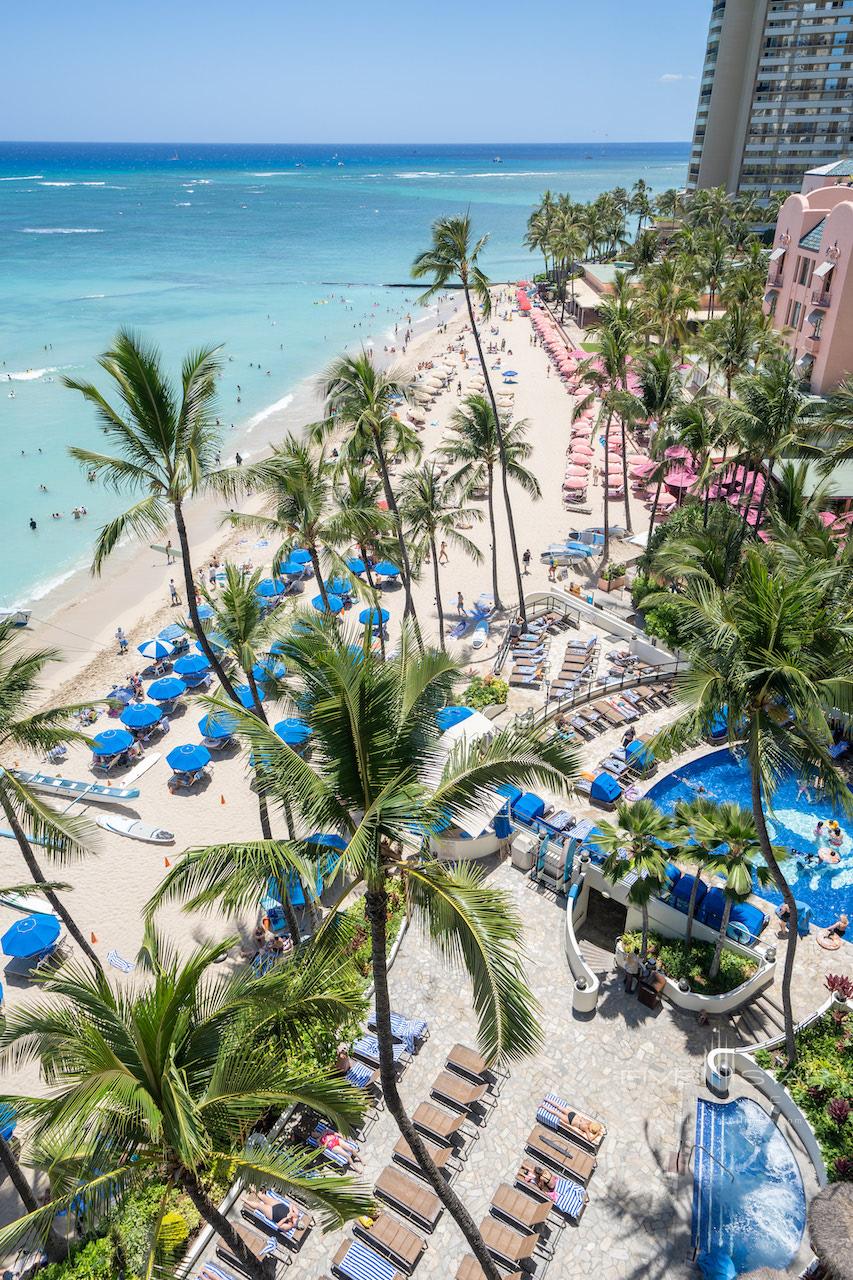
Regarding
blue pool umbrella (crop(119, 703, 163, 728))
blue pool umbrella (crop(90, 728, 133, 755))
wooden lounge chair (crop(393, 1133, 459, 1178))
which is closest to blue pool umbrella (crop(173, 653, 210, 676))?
blue pool umbrella (crop(119, 703, 163, 728))

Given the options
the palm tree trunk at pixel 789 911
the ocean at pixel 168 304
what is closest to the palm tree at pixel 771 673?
the palm tree trunk at pixel 789 911

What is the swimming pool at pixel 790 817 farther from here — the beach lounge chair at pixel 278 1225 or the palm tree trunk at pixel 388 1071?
the beach lounge chair at pixel 278 1225

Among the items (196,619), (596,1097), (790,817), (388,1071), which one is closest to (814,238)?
(790,817)

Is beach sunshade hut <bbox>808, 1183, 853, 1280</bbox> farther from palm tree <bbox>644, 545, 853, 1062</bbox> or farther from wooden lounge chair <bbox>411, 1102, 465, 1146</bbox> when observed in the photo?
wooden lounge chair <bbox>411, 1102, 465, 1146</bbox>

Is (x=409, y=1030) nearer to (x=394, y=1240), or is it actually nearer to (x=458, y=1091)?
(x=458, y=1091)

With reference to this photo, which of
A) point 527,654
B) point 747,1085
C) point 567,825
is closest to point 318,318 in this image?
point 527,654
